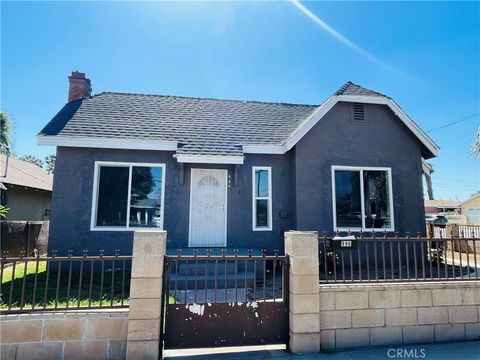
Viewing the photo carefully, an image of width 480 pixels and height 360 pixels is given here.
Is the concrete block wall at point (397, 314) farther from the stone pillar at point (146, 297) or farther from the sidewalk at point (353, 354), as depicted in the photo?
the stone pillar at point (146, 297)

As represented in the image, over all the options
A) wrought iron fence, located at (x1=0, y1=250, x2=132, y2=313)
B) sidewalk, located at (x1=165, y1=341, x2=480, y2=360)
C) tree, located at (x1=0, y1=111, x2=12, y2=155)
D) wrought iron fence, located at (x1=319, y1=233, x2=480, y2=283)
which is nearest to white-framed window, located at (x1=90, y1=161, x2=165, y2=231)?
wrought iron fence, located at (x1=0, y1=250, x2=132, y2=313)

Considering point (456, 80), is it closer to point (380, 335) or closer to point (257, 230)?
point (257, 230)

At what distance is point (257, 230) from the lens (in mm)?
9211

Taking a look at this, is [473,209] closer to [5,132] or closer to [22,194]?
[22,194]

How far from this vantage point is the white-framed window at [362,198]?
9.11m

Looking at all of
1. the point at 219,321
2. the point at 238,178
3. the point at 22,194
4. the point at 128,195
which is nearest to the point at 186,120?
the point at 238,178

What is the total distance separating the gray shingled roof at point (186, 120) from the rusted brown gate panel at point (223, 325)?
544cm

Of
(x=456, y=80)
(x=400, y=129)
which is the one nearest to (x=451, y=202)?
(x=456, y=80)

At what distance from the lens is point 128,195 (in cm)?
888

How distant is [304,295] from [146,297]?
222 centimetres

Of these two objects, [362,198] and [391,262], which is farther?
[362,198]

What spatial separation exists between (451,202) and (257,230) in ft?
228

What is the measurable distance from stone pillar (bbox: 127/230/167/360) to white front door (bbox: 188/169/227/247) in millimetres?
5107

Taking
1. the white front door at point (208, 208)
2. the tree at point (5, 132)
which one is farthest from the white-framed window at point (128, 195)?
the tree at point (5, 132)
